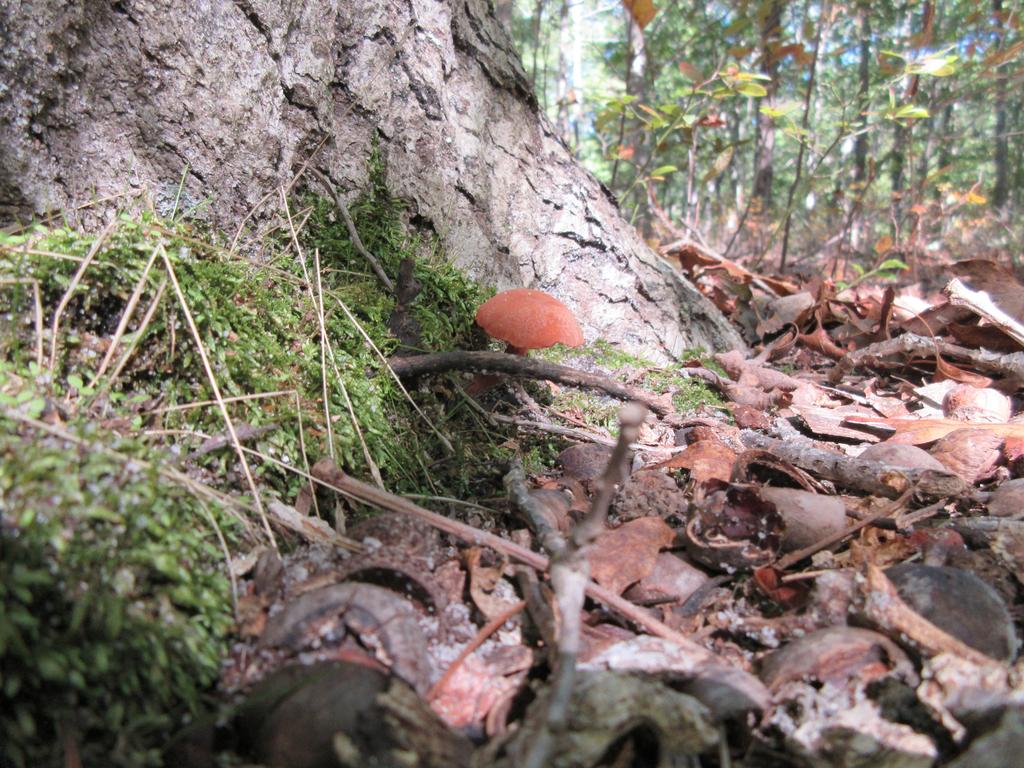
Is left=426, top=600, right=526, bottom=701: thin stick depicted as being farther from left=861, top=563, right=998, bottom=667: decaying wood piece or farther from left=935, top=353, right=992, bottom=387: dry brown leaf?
left=935, top=353, right=992, bottom=387: dry brown leaf

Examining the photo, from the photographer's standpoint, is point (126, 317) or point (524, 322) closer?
point (126, 317)

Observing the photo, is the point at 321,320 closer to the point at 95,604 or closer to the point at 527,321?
the point at 527,321

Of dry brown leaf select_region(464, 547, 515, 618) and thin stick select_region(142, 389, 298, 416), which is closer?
dry brown leaf select_region(464, 547, 515, 618)

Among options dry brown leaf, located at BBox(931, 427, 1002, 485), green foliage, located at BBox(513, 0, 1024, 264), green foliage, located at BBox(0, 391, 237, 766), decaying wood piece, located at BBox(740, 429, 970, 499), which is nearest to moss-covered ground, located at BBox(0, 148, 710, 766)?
green foliage, located at BBox(0, 391, 237, 766)

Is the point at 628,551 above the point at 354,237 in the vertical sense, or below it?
below

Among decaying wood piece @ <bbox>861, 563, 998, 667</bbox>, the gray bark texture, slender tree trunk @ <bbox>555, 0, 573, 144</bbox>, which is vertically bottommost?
decaying wood piece @ <bbox>861, 563, 998, 667</bbox>

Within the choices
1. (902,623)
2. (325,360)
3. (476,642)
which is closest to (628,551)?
(476,642)
